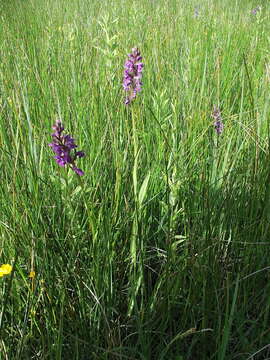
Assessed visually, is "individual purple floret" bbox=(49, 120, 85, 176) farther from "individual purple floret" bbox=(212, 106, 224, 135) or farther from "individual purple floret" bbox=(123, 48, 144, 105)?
"individual purple floret" bbox=(212, 106, 224, 135)

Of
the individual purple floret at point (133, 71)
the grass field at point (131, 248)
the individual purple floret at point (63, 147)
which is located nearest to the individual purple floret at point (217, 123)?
the grass field at point (131, 248)

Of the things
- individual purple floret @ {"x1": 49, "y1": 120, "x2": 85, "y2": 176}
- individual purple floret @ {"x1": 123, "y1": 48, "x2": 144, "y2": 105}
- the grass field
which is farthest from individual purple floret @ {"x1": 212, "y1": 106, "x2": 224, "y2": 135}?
individual purple floret @ {"x1": 49, "y1": 120, "x2": 85, "y2": 176}

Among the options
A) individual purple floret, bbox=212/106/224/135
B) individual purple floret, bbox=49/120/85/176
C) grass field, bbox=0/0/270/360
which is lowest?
grass field, bbox=0/0/270/360

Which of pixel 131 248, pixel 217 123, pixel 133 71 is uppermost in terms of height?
pixel 133 71

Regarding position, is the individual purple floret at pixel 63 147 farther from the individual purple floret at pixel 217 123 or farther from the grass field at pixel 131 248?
the individual purple floret at pixel 217 123

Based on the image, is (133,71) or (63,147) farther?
(133,71)

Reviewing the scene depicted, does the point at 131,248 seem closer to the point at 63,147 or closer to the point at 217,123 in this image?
the point at 63,147

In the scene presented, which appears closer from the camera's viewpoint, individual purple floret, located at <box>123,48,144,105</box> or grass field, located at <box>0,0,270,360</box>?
grass field, located at <box>0,0,270,360</box>

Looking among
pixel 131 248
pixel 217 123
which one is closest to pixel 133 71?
pixel 217 123

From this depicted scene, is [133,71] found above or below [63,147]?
above

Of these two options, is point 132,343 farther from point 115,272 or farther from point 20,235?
point 20,235

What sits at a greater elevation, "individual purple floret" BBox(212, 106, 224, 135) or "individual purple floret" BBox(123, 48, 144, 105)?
"individual purple floret" BBox(123, 48, 144, 105)

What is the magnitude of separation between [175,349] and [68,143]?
61 centimetres

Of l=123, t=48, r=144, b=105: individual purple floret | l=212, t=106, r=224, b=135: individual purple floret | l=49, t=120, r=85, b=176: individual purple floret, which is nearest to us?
l=49, t=120, r=85, b=176: individual purple floret
